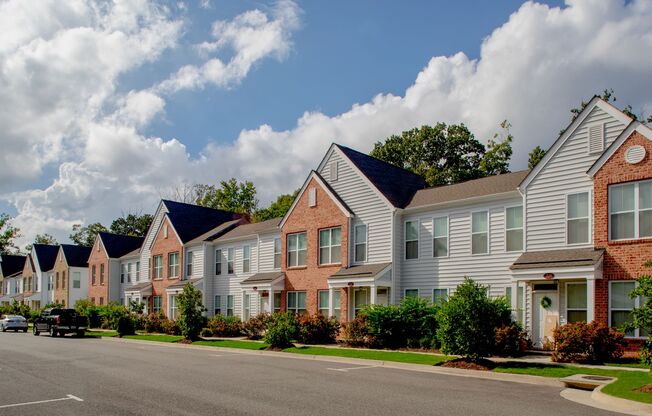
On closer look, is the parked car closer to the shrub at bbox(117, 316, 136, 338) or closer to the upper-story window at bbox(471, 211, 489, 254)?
the shrub at bbox(117, 316, 136, 338)

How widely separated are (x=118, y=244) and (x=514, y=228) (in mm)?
47543

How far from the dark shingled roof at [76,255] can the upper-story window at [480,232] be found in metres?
54.6

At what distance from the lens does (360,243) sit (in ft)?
106

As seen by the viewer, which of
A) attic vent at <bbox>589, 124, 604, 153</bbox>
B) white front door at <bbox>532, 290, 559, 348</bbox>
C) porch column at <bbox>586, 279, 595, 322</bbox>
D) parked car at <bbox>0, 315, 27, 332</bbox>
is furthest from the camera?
parked car at <bbox>0, 315, 27, 332</bbox>

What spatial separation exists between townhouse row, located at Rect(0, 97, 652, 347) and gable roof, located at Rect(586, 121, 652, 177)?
0.04 meters

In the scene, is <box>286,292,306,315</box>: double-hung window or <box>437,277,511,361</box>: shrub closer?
<box>437,277,511,361</box>: shrub

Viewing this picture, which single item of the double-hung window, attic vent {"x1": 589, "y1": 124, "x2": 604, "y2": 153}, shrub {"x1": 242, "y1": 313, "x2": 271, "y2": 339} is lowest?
shrub {"x1": 242, "y1": 313, "x2": 271, "y2": 339}

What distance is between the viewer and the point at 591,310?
824 inches

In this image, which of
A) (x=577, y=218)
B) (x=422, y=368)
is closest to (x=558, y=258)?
(x=577, y=218)

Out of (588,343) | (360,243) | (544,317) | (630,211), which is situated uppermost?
(630,211)

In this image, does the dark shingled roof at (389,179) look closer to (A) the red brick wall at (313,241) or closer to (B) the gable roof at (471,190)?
(B) the gable roof at (471,190)

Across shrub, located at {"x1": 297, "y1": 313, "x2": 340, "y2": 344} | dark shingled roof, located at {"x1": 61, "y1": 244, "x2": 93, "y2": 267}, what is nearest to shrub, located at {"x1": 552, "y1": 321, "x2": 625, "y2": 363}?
shrub, located at {"x1": 297, "y1": 313, "x2": 340, "y2": 344}

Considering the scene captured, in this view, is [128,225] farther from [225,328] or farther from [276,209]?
[225,328]

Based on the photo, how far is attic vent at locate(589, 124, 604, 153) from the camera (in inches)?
894
